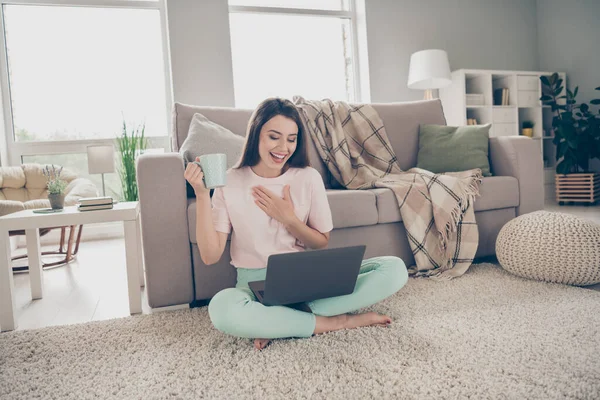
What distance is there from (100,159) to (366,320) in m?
2.74

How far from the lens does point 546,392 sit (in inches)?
37.1

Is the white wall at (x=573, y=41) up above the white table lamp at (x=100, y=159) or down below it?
above

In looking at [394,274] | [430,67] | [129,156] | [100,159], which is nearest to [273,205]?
[394,274]

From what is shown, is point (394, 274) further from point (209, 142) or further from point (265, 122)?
point (209, 142)

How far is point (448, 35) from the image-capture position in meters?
5.12

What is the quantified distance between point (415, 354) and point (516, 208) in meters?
1.44

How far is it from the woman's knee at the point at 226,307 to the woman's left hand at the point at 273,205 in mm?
254

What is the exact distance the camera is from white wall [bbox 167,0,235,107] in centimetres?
411

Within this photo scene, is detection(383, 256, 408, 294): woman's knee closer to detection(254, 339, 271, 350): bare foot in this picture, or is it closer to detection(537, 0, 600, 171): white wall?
detection(254, 339, 271, 350): bare foot

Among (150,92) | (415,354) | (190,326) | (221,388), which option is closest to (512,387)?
(415,354)

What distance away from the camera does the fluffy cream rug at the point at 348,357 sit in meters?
1.00

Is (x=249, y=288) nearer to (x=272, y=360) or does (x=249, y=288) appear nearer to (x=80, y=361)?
(x=272, y=360)

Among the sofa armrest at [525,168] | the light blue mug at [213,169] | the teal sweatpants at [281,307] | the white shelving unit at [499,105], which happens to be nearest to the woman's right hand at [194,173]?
the light blue mug at [213,169]

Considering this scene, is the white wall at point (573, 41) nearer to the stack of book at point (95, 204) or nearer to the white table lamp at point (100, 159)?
the white table lamp at point (100, 159)
